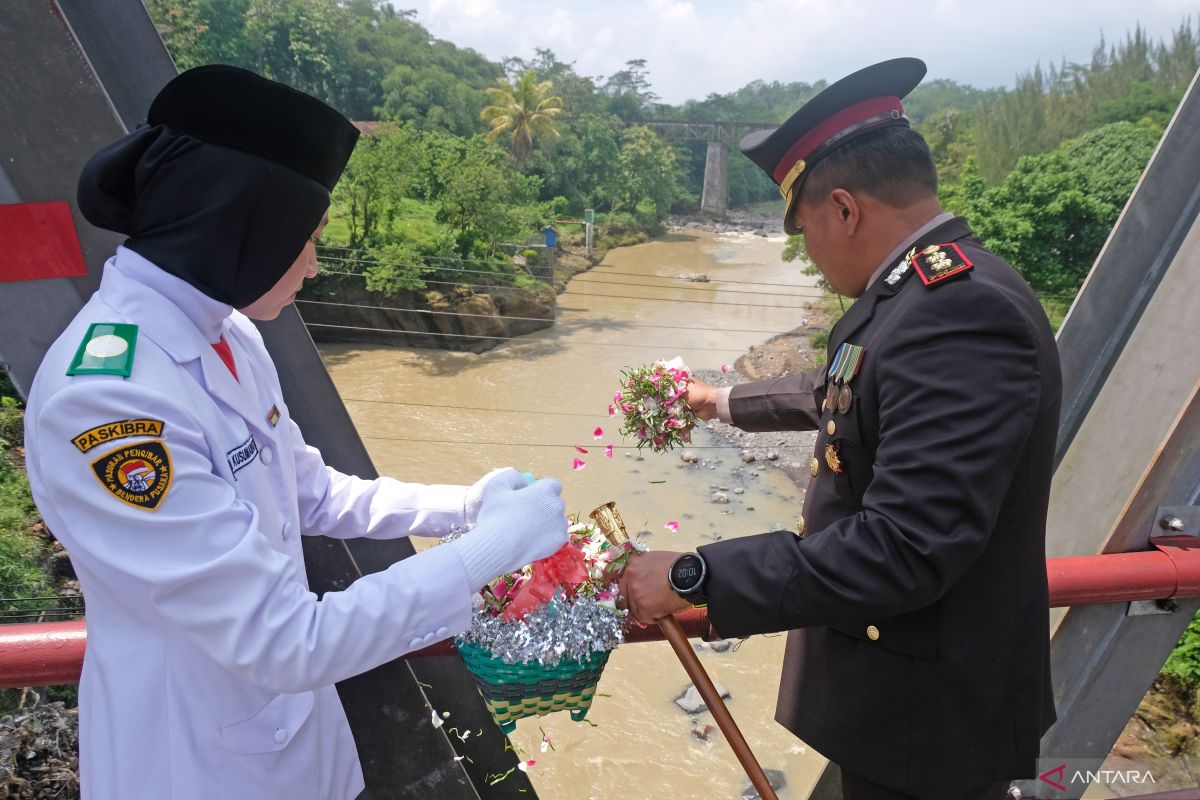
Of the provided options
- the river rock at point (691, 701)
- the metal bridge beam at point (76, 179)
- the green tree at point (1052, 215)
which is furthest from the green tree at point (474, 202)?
the metal bridge beam at point (76, 179)

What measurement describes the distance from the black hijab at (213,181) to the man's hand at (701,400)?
1.47m

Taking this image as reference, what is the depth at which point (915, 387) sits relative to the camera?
4.67 feet

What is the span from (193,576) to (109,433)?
9.3 inches

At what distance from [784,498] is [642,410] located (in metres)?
14.9

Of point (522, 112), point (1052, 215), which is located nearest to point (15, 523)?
point (1052, 215)

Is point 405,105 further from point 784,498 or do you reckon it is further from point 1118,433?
point 1118,433

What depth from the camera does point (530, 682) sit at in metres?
1.47

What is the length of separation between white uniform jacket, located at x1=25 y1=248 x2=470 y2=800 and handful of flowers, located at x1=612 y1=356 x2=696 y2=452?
4.10 feet

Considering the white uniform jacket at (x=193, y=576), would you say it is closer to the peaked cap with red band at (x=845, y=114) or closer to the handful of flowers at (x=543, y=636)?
the handful of flowers at (x=543, y=636)

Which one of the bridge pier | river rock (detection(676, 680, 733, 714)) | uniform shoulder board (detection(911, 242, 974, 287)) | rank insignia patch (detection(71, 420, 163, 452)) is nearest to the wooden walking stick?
uniform shoulder board (detection(911, 242, 974, 287))

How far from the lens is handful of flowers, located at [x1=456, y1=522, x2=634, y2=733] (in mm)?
1433

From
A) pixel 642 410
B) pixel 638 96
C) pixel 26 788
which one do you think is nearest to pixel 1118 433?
pixel 642 410

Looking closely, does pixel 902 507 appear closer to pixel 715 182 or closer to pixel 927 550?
pixel 927 550

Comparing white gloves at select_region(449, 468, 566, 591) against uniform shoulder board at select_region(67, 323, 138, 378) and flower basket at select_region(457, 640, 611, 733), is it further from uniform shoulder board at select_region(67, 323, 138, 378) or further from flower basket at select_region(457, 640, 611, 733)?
uniform shoulder board at select_region(67, 323, 138, 378)
